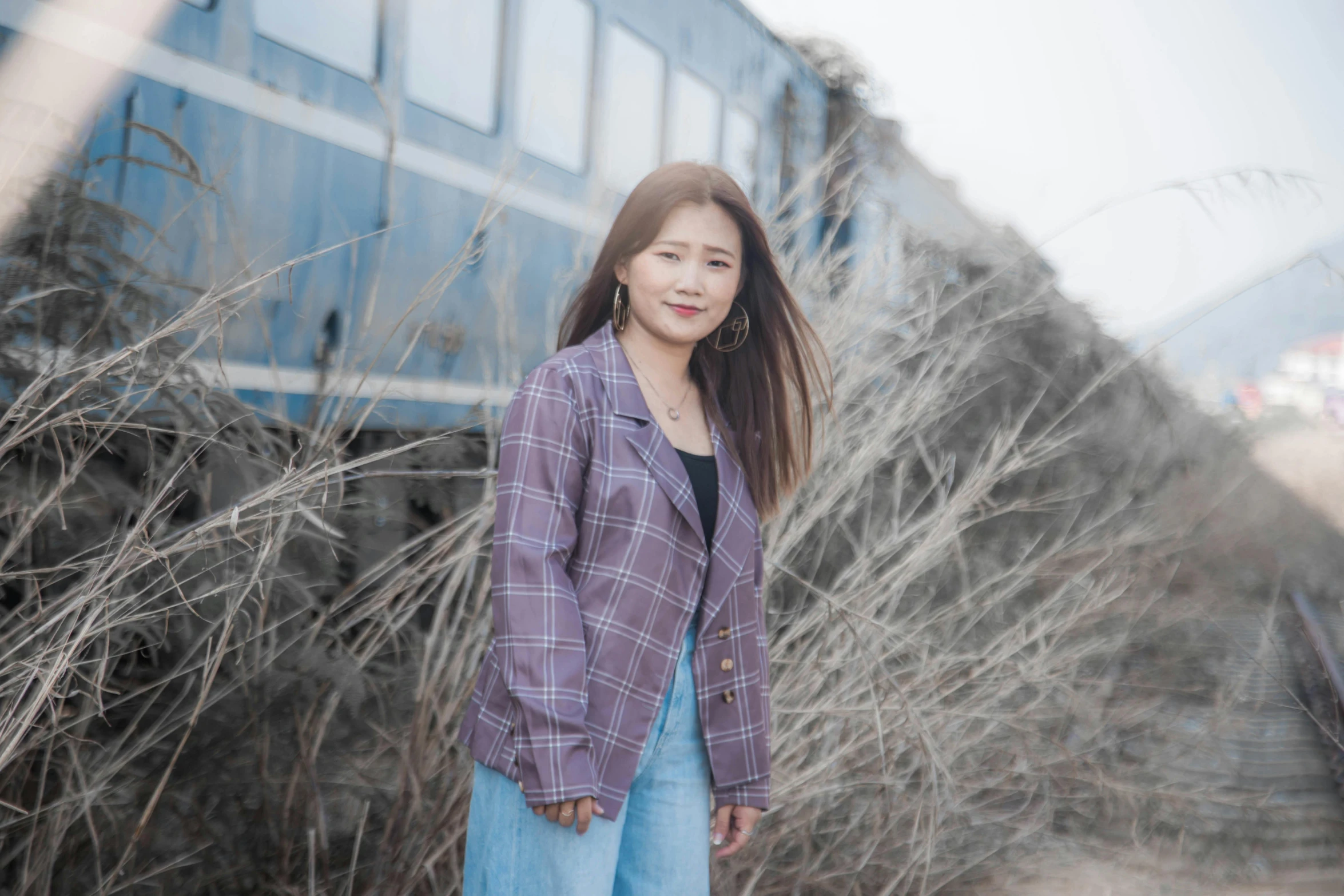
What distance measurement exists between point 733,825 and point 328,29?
2878 mm

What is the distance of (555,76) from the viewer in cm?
429

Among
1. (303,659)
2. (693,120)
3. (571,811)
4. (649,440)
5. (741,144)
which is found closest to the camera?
(571,811)

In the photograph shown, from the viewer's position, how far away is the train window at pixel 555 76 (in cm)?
416

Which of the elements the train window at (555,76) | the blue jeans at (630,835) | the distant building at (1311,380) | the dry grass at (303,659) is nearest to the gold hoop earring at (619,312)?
the dry grass at (303,659)

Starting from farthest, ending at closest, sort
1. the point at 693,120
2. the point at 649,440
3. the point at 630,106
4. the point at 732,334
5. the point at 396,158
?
the point at 693,120 → the point at 630,106 → the point at 396,158 → the point at 732,334 → the point at 649,440

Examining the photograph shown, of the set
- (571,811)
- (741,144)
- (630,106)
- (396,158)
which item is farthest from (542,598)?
(741,144)

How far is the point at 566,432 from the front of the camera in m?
1.43

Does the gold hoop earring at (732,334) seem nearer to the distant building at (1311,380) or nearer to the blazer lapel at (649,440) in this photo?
the blazer lapel at (649,440)

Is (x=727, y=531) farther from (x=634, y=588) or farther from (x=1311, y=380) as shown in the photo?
(x=1311, y=380)

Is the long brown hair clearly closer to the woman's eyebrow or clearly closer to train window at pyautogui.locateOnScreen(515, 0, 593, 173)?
the woman's eyebrow

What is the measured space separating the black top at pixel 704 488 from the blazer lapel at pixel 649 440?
Result: 0.03m

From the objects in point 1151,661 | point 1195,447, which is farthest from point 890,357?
point 1195,447

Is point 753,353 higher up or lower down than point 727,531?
higher up

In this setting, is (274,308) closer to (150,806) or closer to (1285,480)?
(150,806)
